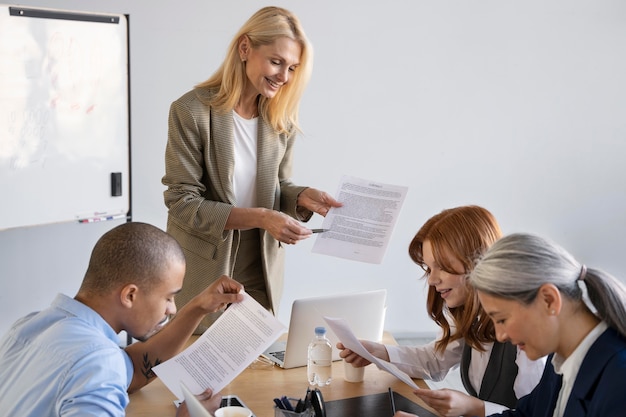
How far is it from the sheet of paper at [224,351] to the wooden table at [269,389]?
0.27ft

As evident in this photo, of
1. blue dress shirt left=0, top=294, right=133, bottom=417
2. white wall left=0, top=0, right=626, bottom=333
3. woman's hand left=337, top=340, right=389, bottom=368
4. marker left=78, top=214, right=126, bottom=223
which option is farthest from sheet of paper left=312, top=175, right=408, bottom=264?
white wall left=0, top=0, right=626, bottom=333

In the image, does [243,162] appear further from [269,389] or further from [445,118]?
[445,118]

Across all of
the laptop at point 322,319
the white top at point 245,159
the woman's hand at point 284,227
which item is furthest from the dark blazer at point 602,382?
the white top at point 245,159

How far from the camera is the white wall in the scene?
4.36m

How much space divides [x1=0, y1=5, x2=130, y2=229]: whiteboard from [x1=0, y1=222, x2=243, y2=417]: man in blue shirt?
6.00 ft

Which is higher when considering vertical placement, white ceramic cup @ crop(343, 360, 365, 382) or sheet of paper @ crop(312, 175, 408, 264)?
sheet of paper @ crop(312, 175, 408, 264)

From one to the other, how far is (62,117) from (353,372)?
2143 millimetres

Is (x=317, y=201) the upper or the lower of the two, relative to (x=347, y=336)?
upper

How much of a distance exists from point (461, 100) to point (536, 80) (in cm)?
47

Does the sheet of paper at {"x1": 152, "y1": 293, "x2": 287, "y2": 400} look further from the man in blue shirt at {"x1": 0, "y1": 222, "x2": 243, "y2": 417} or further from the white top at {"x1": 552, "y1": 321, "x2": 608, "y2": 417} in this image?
the white top at {"x1": 552, "y1": 321, "x2": 608, "y2": 417}

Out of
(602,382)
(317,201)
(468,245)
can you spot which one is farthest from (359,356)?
(602,382)

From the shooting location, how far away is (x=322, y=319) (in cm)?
230

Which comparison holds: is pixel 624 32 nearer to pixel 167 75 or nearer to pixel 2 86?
pixel 167 75

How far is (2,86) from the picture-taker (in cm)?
348
